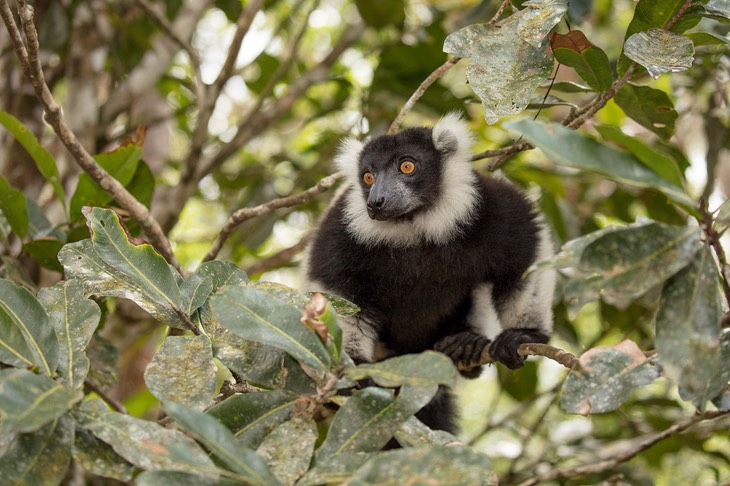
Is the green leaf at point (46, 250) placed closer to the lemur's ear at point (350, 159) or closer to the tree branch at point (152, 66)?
the lemur's ear at point (350, 159)

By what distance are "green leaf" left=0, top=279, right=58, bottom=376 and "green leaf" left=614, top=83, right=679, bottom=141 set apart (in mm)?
1995

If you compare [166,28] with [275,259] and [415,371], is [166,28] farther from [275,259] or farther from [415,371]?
[415,371]

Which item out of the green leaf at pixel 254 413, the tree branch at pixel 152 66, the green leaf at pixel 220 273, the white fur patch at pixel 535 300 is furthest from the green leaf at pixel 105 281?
the tree branch at pixel 152 66

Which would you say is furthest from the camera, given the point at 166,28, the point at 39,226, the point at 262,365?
the point at 166,28

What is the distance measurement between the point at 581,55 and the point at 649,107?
468 mm

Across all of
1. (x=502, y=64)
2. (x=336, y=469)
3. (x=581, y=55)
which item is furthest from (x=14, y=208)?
(x=581, y=55)

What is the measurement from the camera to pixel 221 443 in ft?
4.41

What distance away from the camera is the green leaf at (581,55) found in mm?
2410

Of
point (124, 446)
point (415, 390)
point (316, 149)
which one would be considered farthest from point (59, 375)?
point (316, 149)

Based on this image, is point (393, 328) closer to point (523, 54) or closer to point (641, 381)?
point (523, 54)

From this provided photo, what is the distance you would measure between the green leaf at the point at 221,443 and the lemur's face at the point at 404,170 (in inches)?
82.3

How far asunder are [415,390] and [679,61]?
1.26 metres

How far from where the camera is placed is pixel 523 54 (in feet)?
7.82

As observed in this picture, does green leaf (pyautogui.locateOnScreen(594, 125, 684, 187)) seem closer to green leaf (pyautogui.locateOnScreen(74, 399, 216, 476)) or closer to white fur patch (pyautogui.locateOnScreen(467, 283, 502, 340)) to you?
green leaf (pyautogui.locateOnScreen(74, 399, 216, 476))
